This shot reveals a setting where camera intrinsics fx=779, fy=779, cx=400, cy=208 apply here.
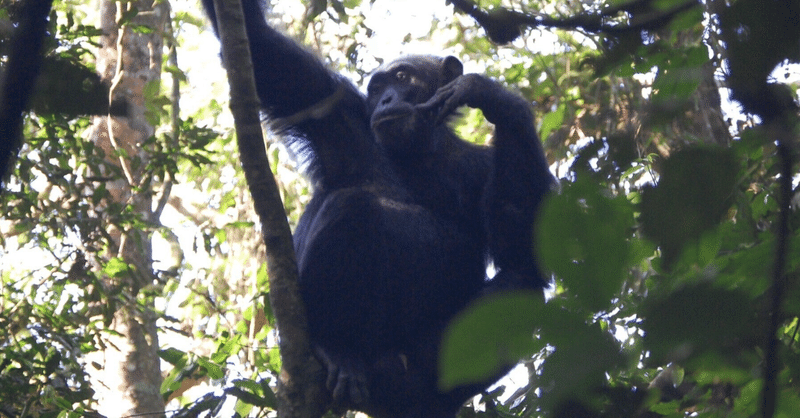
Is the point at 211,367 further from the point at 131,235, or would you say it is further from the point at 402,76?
the point at 402,76

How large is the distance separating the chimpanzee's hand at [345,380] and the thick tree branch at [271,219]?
35 centimetres

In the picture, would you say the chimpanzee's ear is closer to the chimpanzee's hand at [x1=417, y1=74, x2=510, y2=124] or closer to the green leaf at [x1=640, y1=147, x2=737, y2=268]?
the chimpanzee's hand at [x1=417, y1=74, x2=510, y2=124]

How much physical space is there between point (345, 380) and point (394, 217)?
3.21 feet

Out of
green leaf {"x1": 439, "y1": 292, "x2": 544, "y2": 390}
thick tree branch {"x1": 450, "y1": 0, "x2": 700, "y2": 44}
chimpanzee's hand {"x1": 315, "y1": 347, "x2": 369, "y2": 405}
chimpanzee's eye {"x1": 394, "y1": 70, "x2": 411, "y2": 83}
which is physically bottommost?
chimpanzee's hand {"x1": 315, "y1": 347, "x2": 369, "y2": 405}

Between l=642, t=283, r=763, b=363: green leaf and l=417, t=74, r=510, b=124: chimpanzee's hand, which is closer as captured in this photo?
l=642, t=283, r=763, b=363: green leaf

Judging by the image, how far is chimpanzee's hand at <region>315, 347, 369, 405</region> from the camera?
3.49 metres

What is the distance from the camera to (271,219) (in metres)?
2.96

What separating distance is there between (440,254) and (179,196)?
7.77 metres

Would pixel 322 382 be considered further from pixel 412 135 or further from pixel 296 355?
pixel 412 135

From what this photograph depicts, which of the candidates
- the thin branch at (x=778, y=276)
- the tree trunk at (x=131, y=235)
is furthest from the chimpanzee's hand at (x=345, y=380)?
the thin branch at (x=778, y=276)

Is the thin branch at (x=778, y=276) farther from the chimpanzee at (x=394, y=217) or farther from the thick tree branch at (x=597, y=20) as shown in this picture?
the chimpanzee at (x=394, y=217)

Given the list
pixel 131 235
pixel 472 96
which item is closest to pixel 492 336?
pixel 472 96

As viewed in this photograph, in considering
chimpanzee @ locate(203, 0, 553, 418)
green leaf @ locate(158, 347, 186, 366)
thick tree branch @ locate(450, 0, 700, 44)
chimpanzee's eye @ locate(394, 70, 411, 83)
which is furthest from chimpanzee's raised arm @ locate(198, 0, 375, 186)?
thick tree branch @ locate(450, 0, 700, 44)

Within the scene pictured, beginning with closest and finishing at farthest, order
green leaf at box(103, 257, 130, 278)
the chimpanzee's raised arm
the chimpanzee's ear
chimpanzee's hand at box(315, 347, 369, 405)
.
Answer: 1. chimpanzee's hand at box(315, 347, 369, 405)
2. the chimpanzee's raised arm
3. green leaf at box(103, 257, 130, 278)
4. the chimpanzee's ear
